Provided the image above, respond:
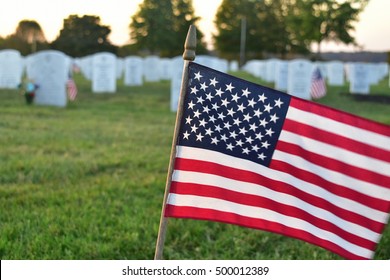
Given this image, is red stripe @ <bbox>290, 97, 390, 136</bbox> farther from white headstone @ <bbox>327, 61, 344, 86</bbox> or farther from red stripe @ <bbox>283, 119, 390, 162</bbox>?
white headstone @ <bbox>327, 61, 344, 86</bbox>

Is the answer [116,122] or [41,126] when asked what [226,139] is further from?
[116,122]

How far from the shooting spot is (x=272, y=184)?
6.81ft

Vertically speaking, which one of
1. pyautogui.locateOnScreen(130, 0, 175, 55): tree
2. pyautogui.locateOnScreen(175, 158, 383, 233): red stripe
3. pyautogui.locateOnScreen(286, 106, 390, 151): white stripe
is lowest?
pyautogui.locateOnScreen(175, 158, 383, 233): red stripe

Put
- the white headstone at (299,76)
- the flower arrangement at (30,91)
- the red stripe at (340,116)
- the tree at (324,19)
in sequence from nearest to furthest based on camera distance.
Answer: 1. the red stripe at (340,116)
2. the flower arrangement at (30,91)
3. the white headstone at (299,76)
4. the tree at (324,19)

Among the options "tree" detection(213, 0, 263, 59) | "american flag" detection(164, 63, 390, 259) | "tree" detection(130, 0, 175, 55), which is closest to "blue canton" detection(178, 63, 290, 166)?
"american flag" detection(164, 63, 390, 259)

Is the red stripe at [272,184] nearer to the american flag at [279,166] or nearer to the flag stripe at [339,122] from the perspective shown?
the american flag at [279,166]

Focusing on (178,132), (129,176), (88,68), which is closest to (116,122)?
(129,176)

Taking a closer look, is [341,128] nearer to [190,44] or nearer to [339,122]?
[339,122]

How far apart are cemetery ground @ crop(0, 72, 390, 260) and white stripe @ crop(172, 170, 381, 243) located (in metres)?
1.25

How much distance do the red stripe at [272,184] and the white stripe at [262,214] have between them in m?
0.10

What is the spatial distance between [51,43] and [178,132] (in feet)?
29.5

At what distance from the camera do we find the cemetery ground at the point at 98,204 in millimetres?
3318

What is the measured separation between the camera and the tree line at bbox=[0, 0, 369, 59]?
827 cm

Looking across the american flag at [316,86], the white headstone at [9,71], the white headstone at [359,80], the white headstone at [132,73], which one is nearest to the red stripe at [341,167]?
the american flag at [316,86]
